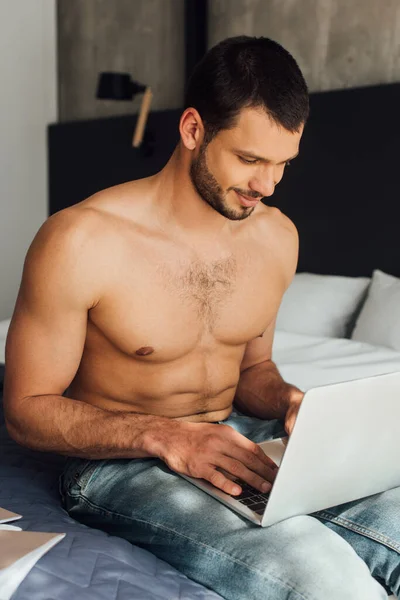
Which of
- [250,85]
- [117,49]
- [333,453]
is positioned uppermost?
[117,49]

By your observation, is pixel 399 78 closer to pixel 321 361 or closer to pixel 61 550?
pixel 321 361

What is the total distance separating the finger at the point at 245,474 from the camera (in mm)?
1180

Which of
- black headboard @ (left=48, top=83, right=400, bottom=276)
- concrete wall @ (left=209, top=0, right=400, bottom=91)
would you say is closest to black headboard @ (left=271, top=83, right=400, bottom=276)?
black headboard @ (left=48, top=83, right=400, bottom=276)

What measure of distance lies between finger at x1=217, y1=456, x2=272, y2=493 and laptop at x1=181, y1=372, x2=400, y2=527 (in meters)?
0.02

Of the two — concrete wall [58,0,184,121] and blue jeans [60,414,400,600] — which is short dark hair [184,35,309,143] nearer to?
blue jeans [60,414,400,600]

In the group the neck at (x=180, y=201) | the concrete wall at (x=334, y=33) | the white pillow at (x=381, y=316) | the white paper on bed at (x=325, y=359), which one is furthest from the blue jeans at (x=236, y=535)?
the concrete wall at (x=334, y=33)

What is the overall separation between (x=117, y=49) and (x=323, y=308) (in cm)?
223

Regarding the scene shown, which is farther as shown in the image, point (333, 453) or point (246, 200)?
point (246, 200)

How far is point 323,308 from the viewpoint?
276 centimetres

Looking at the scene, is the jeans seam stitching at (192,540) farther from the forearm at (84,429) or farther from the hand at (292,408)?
the hand at (292,408)

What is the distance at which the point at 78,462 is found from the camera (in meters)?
1.41

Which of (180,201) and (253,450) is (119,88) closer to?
(180,201)

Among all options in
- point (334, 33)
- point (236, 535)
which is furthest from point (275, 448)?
point (334, 33)

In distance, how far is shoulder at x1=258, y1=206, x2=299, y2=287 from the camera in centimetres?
172
